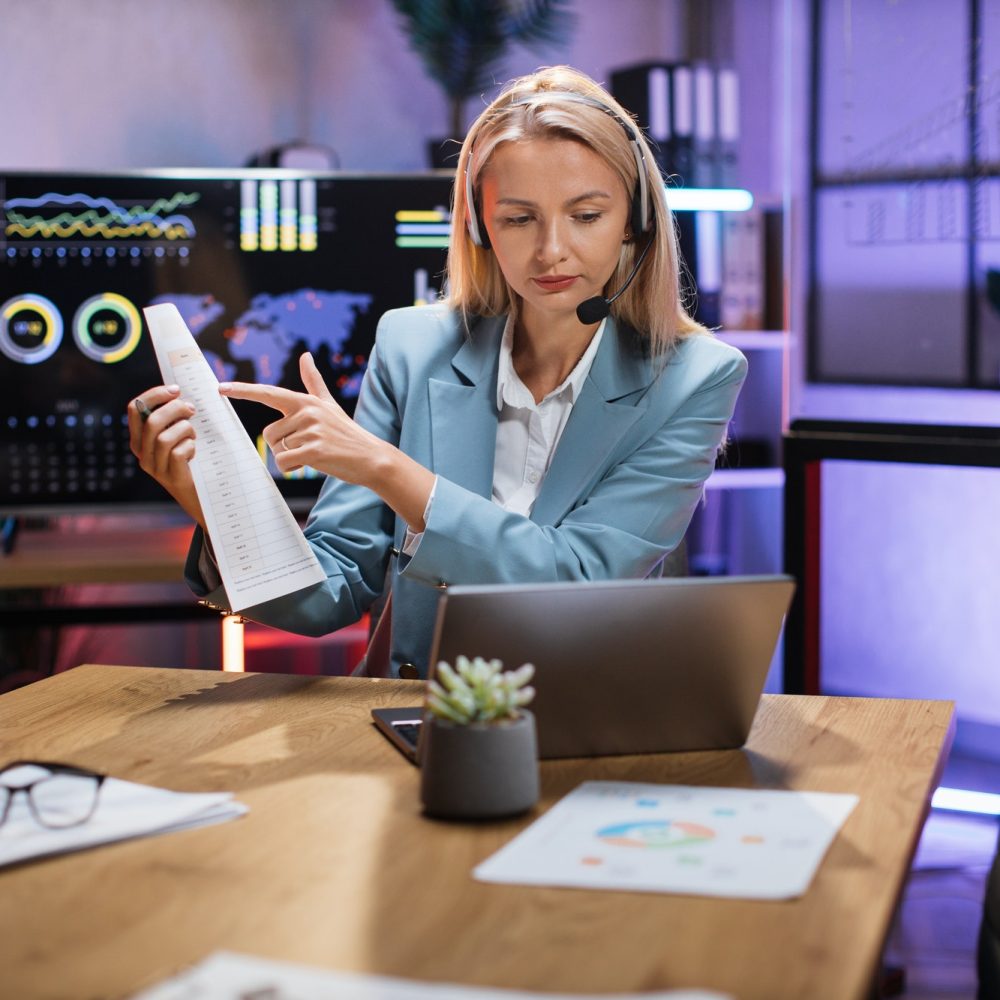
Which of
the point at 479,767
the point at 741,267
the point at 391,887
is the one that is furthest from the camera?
the point at 741,267

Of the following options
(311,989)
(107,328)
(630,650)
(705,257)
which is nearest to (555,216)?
(630,650)

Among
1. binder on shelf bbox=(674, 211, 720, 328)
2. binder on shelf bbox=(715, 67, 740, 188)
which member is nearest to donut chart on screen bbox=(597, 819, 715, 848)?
binder on shelf bbox=(674, 211, 720, 328)

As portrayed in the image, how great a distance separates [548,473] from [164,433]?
544 mm

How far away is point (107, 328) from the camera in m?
3.05

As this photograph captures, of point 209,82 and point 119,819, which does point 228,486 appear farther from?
point 209,82

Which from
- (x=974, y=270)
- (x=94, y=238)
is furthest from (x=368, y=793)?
(x=94, y=238)

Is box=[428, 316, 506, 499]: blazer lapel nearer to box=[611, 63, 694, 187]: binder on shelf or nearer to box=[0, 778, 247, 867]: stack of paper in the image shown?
box=[0, 778, 247, 867]: stack of paper

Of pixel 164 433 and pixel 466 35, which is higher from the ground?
pixel 466 35

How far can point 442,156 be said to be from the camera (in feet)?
11.6

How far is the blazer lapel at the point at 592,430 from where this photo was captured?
174 centimetres

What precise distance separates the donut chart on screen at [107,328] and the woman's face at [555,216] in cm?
157

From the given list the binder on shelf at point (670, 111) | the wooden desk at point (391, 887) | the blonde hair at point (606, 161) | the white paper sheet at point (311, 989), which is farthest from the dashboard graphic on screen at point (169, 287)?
the white paper sheet at point (311, 989)

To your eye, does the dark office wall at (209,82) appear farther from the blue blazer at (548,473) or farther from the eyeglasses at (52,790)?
the eyeglasses at (52,790)

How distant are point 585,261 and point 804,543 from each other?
152 cm
